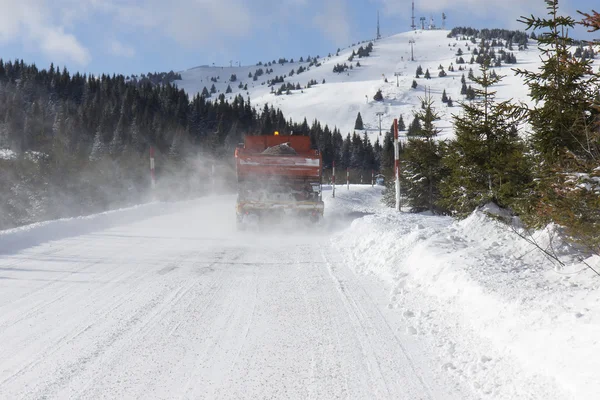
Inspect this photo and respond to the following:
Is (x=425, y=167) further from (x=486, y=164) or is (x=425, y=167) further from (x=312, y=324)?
(x=312, y=324)

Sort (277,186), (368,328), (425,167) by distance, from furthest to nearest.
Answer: (425,167) < (277,186) < (368,328)

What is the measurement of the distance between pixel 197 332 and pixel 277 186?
915 centimetres

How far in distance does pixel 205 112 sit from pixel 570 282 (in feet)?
343

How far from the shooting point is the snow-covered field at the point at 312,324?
316 cm

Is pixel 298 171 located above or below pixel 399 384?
above

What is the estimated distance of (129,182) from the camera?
52.1m

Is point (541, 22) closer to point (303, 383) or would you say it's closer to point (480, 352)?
point (480, 352)

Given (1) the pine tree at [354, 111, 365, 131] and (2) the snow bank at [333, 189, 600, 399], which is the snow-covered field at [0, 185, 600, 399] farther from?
(1) the pine tree at [354, 111, 365, 131]

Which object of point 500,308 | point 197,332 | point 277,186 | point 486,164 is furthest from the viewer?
point 277,186

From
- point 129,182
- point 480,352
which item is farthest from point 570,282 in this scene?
point 129,182

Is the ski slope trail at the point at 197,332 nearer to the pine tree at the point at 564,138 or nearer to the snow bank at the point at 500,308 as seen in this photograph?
the snow bank at the point at 500,308

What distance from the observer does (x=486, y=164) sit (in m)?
8.27

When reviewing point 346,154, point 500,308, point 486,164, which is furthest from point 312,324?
point 346,154

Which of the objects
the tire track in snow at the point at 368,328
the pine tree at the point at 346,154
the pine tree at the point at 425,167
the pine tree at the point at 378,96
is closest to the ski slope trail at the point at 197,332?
the tire track in snow at the point at 368,328
